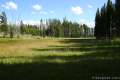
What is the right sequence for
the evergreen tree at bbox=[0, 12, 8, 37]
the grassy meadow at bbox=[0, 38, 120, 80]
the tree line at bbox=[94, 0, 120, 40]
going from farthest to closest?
the evergreen tree at bbox=[0, 12, 8, 37], the tree line at bbox=[94, 0, 120, 40], the grassy meadow at bbox=[0, 38, 120, 80]

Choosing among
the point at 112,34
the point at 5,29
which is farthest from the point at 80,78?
the point at 5,29

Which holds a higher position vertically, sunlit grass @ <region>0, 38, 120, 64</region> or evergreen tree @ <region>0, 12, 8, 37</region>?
evergreen tree @ <region>0, 12, 8, 37</region>

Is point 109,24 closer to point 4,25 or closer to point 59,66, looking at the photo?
point 59,66

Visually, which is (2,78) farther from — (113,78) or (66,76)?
(113,78)

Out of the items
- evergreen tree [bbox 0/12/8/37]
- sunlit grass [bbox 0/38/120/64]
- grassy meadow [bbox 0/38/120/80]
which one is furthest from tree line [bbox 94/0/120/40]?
evergreen tree [bbox 0/12/8/37]

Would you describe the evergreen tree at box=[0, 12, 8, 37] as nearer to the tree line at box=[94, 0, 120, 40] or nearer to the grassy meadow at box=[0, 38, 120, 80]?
the tree line at box=[94, 0, 120, 40]

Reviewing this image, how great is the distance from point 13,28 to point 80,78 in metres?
189

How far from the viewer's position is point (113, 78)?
1211cm

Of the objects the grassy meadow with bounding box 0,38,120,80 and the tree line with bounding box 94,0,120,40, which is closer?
the grassy meadow with bounding box 0,38,120,80

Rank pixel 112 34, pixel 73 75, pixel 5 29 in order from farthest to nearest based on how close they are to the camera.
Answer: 1. pixel 5 29
2. pixel 112 34
3. pixel 73 75

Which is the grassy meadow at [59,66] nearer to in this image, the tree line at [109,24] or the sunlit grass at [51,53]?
the sunlit grass at [51,53]

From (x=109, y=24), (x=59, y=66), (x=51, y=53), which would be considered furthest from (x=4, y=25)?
(x=59, y=66)

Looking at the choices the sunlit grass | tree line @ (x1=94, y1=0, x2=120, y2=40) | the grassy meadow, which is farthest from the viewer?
tree line @ (x1=94, y1=0, x2=120, y2=40)

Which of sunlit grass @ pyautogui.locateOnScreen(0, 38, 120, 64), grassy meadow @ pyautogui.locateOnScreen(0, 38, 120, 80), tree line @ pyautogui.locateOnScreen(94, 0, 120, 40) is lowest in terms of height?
sunlit grass @ pyautogui.locateOnScreen(0, 38, 120, 64)
